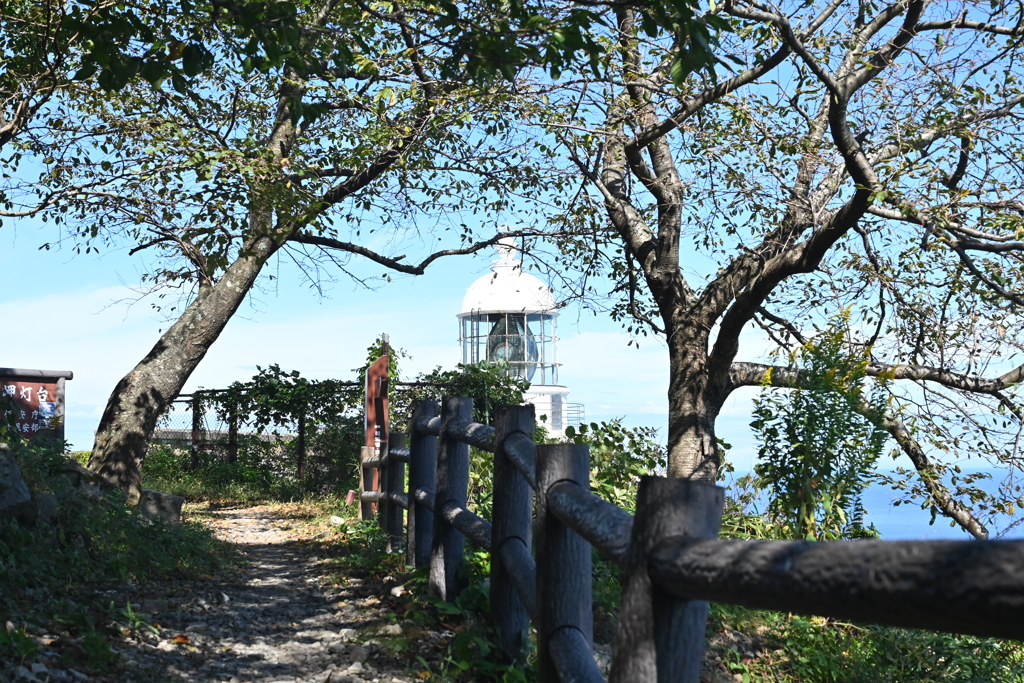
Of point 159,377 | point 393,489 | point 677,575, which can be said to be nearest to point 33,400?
point 159,377

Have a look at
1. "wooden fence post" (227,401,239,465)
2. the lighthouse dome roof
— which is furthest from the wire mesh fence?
the lighthouse dome roof

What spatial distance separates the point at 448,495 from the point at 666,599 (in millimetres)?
3957

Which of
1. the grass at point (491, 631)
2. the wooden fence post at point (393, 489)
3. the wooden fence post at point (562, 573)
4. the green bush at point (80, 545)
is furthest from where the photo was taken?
the wooden fence post at point (393, 489)

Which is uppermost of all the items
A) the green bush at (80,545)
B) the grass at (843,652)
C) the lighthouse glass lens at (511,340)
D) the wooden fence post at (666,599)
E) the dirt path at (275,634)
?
the lighthouse glass lens at (511,340)

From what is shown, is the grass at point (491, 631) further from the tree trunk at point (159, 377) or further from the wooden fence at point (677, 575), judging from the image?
the tree trunk at point (159, 377)

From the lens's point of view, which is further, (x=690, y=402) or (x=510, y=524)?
(x=690, y=402)

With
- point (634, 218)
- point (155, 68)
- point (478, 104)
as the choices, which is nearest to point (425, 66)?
point (478, 104)

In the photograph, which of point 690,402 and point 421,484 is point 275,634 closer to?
point 421,484

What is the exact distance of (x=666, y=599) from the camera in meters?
2.21

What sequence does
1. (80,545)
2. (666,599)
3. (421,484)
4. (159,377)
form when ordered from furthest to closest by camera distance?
(159,377)
(421,484)
(80,545)
(666,599)

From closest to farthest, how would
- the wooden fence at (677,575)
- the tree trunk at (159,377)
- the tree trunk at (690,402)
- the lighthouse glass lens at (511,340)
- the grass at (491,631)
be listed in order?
the wooden fence at (677,575), the grass at (491,631), the tree trunk at (690,402), the tree trunk at (159,377), the lighthouse glass lens at (511,340)

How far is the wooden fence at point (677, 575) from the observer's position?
4.78 ft

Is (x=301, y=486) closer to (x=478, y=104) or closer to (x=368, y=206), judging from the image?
(x=368, y=206)

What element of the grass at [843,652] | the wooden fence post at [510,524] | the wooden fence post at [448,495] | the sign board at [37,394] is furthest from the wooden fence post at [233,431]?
the wooden fence post at [510,524]
